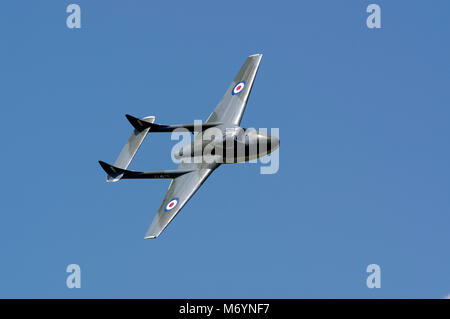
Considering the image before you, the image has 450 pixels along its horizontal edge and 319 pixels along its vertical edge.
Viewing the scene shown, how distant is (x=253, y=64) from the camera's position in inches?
2532

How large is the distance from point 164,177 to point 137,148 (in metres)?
3.53

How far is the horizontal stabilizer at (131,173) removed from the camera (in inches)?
2195

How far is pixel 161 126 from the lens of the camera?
199 feet

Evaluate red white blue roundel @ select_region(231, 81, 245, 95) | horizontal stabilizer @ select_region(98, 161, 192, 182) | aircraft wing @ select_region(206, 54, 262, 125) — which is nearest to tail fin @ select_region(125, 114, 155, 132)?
horizontal stabilizer @ select_region(98, 161, 192, 182)

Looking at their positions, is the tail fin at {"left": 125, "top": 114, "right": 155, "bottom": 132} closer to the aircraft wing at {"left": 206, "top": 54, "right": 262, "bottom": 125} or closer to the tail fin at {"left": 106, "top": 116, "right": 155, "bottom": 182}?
the tail fin at {"left": 106, "top": 116, "right": 155, "bottom": 182}

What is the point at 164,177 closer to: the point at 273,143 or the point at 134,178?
the point at 134,178

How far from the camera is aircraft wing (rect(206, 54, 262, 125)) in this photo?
61.6 m

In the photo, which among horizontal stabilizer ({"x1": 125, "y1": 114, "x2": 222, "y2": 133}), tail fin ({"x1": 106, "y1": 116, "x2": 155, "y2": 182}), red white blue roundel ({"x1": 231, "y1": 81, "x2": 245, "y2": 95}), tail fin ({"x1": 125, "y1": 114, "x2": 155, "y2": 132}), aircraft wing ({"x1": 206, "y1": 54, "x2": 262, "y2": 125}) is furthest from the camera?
red white blue roundel ({"x1": 231, "y1": 81, "x2": 245, "y2": 95})

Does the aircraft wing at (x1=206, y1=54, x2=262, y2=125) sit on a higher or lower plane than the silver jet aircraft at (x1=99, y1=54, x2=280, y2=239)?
higher

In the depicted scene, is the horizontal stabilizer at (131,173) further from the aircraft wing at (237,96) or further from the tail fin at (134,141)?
the aircraft wing at (237,96)

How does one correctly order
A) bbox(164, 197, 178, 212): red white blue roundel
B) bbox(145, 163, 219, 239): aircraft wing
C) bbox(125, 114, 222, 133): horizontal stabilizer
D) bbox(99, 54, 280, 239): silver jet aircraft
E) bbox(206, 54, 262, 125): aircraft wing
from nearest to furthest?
bbox(145, 163, 219, 239): aircraft wing → bbox(99, 54, 280, 239): silver jet aircraft → bbox(164, 197, 178, 212): red white blue roundel → bbox(125, 114, 222, 133): horizontal stabilizer → bbox(206, 54, 262, 125): aircraft wing

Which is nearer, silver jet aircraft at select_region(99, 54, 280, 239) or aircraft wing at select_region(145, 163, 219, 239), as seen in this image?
aircraft wing at select_region(145, 163, 219, 239)

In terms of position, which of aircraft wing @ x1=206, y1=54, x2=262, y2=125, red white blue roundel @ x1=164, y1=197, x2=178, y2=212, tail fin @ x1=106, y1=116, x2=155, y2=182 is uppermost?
aircraft wing @ x1=206, y1=54, x2=262, y2=125
